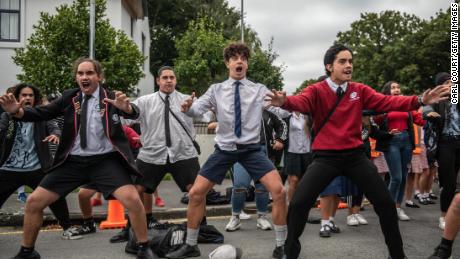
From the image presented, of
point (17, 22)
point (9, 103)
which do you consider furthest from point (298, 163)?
point (17, 22)

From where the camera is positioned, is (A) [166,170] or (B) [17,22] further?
(B) [17,22]

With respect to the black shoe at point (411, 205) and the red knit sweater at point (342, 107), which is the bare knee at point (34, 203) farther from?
the black shoe at point (411, 205)

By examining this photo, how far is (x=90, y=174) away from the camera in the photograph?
522 centimetres

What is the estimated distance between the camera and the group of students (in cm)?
467

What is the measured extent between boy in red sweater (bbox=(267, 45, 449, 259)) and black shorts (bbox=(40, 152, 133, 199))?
5.62 feet

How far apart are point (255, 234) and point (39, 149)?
9.66 feet

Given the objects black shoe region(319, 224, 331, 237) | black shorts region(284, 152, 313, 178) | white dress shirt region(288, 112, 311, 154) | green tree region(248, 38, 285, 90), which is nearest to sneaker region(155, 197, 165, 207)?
black shorts region(284, 152, 313, 178)

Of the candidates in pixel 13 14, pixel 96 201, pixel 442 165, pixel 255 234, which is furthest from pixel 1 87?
pixel 442 165

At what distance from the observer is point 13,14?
62.4 feet

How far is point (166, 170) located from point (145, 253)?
1.47 metres

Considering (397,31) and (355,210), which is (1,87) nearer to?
(355,210)

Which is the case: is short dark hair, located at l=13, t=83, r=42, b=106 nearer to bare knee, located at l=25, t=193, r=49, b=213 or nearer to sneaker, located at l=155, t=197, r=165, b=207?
bare knee, located at l=25, t=193, r=49, b=213

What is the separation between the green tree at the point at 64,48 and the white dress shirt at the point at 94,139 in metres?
9.41

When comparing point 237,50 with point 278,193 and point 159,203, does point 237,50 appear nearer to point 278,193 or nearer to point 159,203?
point 278,193
